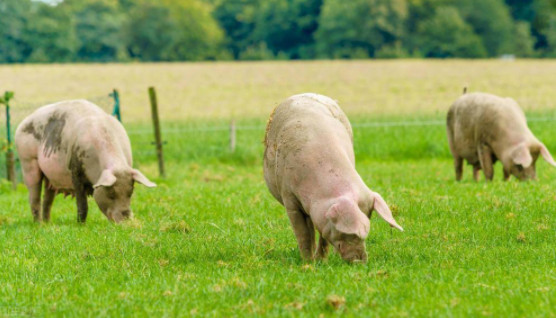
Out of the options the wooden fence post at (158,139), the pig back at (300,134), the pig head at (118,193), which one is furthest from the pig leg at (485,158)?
the wooden fence post at (158,139)

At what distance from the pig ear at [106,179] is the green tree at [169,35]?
255 ft

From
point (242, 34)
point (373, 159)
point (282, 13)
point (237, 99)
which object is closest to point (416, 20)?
point (282, 13)

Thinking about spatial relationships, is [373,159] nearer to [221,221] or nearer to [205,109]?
[221,221]

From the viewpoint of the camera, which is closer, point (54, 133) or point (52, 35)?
point (54, 133)

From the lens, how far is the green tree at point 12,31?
76.2 meters

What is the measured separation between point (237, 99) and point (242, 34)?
6406 centimetres

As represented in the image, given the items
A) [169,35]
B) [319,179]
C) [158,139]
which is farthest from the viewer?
[169,35]

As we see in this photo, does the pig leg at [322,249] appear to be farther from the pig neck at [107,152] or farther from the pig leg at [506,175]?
the pig leg at [506,175]

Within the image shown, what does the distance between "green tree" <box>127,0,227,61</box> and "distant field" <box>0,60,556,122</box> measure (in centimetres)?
3061

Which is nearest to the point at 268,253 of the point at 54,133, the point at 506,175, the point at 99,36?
the point at 54,133

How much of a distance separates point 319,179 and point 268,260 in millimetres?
1008

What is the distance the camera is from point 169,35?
300 ft

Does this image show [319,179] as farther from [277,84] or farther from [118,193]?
[277,84]

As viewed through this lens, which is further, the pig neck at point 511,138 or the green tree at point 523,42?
the green tree at point 523,42
